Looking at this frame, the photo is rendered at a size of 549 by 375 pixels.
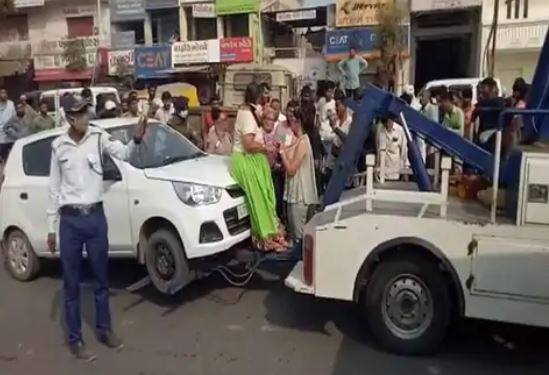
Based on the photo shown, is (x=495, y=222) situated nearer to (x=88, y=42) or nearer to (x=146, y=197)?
(x=146, y=197)

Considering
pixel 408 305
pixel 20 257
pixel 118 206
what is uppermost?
pixel 118 206

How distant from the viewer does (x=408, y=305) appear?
4281mm

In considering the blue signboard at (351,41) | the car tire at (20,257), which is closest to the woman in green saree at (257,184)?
the car tire at (20,257)

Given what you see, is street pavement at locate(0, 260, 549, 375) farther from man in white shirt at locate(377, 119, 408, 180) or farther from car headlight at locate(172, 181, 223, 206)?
man in white shirt at locate(377, 119, 408, 180)

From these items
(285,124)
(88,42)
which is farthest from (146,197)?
(88,42)

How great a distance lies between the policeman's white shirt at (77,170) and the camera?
4344 mm

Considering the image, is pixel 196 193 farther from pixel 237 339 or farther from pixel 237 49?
pixel 237 49

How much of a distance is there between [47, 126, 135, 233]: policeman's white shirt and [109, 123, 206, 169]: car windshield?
3.79ft

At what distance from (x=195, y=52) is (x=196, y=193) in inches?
959

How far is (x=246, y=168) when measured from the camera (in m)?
5.54

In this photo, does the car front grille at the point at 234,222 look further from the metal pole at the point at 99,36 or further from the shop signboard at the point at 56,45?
the shop signboard at the point at 56,45

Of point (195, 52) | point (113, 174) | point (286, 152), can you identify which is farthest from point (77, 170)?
point (195, 52)

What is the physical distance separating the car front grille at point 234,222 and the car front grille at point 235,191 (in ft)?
0.50

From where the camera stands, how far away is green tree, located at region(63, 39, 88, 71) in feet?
101
